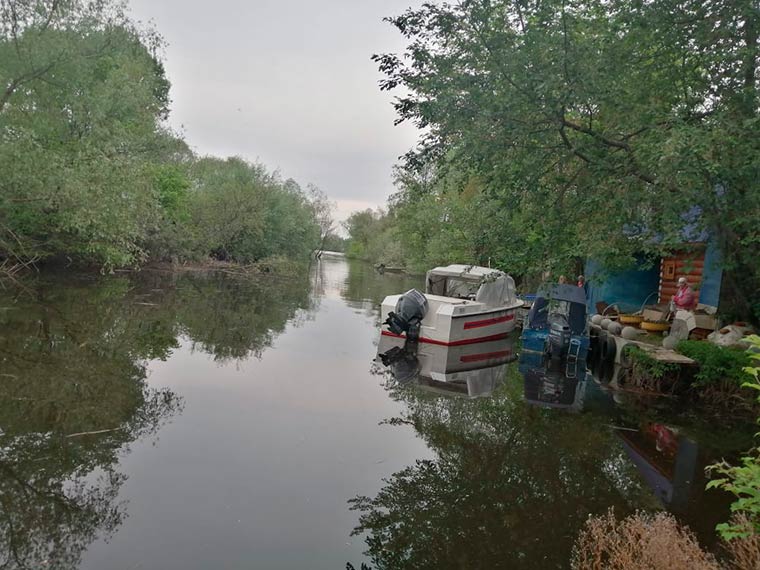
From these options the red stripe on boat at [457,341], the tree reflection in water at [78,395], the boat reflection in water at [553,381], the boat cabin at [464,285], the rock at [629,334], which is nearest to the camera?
the tree reflection in water at [78,395]

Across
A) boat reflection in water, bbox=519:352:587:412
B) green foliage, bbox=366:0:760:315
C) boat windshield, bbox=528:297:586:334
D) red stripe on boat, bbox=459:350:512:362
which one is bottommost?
red stripe on boat, bbox=459:350:512:362

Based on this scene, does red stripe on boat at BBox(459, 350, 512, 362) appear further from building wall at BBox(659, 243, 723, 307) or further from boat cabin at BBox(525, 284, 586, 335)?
building wall at BBox(659, 243, 723, 307)

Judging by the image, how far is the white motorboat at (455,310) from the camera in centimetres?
1355

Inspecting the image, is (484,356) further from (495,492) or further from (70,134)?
(70,134)

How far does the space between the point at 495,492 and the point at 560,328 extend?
335 inches

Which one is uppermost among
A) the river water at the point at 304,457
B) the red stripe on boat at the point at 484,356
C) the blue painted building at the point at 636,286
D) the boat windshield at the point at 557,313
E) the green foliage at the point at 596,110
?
the green foliage at the point at 596,110

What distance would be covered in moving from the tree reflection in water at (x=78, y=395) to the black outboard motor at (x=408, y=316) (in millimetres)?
3054

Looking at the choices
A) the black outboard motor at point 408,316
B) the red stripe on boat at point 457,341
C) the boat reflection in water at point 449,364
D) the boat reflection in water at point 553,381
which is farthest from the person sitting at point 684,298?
the black outboard motor at point 408,316

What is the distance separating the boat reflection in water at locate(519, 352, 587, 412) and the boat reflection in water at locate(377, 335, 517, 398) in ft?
1.75

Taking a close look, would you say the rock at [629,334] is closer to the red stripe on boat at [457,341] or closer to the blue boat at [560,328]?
the blue boat at [560,328]

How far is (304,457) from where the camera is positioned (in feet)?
20.1

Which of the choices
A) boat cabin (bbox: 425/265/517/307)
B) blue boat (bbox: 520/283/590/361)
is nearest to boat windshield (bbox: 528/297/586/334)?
blue boat (bbox: 520/283/590/361)

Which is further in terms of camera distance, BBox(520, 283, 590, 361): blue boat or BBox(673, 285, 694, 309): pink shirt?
BBox(520, 283, 590, 361): blue boat

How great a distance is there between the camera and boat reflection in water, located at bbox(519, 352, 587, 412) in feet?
31.5
